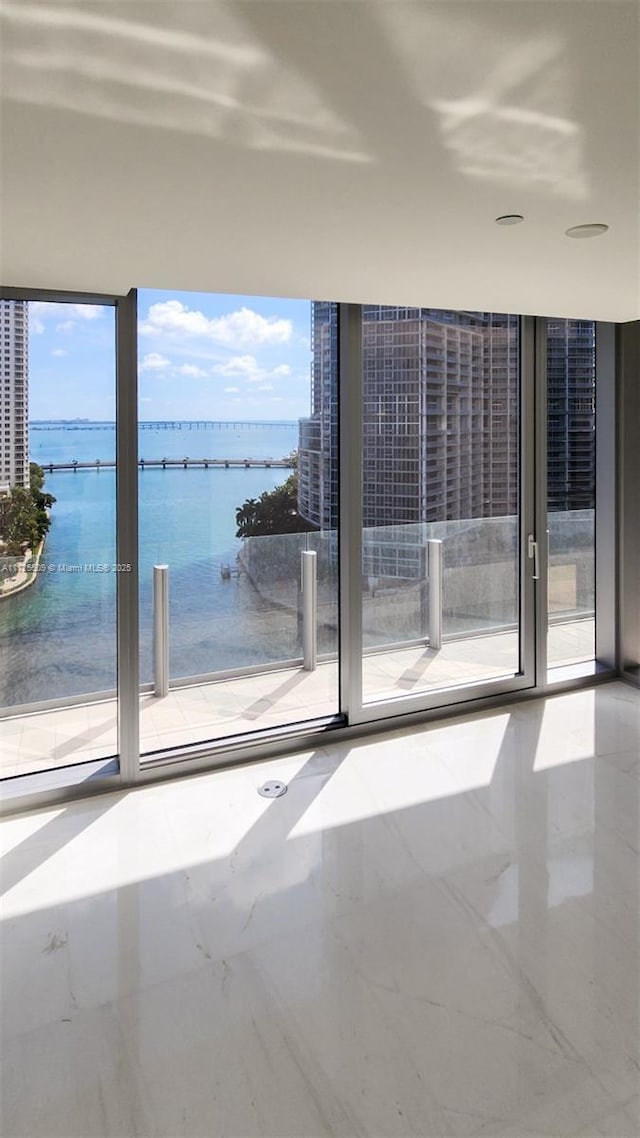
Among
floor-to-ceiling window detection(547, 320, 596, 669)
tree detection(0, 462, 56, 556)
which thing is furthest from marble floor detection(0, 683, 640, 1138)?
floor-to-ceiling window detection(547, 320, 596, 669)

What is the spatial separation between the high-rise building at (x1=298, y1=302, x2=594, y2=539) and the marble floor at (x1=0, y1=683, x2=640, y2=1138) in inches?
61.9

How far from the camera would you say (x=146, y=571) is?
3660mm

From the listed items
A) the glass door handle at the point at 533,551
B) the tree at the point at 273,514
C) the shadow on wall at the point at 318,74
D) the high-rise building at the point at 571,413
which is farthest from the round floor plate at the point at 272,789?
the shadow on wall at the point at 318,74

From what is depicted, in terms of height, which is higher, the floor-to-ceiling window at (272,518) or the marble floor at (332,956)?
the floor-to-ceiling window at (272,518)

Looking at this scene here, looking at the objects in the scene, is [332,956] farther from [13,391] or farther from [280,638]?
[13,391]

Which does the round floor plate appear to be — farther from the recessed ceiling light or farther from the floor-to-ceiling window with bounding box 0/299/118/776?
the recessed ceiling light

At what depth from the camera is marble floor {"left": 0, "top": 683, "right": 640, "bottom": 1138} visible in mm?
1855

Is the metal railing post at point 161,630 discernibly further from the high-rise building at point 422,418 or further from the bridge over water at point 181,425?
the high-rise building at point 422,418

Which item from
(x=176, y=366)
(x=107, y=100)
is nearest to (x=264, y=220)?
(x=107, y=100)

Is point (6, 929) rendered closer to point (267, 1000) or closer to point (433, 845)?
point (267, 1000)

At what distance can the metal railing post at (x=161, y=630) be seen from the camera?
12.3 ft

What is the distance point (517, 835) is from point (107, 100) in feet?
9.71

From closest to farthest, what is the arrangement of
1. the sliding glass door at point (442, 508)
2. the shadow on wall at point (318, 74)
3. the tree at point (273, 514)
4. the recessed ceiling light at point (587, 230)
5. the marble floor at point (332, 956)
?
the shadow on wall at point (318, 74)
the marble floor at point (332, 956)
the recessed ceiling light at point (587, 230)
the tree at point (273, 514)
the sliding glass door at point (442, 508)

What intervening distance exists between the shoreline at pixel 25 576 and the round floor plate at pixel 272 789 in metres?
1.49
